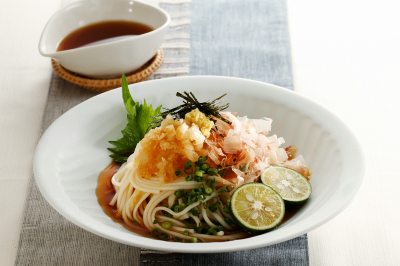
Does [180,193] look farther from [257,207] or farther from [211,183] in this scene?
[257,207]

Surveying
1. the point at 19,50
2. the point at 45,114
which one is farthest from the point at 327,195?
the point at 19,50

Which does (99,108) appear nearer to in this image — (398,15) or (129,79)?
(129,79)

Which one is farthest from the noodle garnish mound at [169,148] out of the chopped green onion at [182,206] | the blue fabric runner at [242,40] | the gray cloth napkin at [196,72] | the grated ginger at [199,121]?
the blue fabric runner at [242,40]

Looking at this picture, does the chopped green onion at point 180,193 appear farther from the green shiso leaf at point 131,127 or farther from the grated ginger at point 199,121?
the green shiso leaf at point 131,127

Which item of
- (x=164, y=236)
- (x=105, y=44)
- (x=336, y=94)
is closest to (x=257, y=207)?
(x=164, y=236)

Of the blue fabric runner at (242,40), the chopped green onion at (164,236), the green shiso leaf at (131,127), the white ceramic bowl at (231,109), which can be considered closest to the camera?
the white ceramic bowl at (231,109)

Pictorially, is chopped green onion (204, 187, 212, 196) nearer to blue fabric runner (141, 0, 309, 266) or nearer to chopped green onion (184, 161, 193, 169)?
chopped green onion (184, 161, 193, 169)
